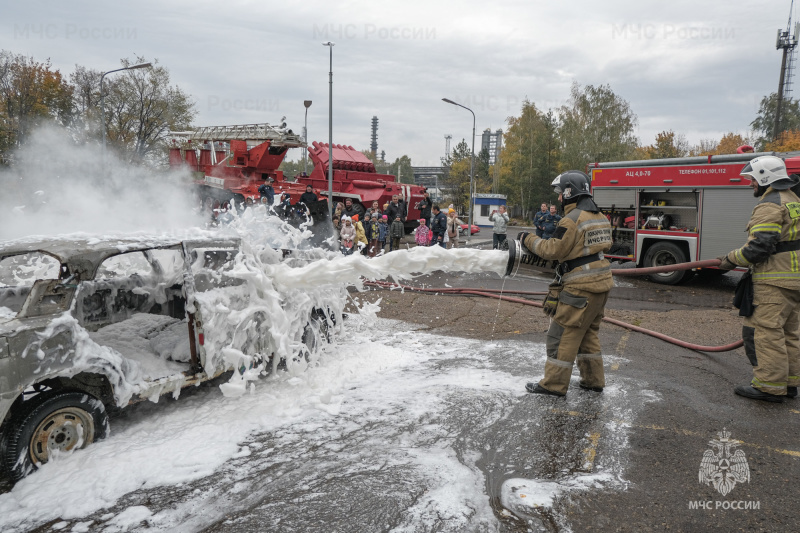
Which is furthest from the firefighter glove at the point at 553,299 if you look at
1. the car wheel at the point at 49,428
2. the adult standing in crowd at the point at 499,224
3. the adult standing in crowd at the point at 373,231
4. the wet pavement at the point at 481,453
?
the adult standing in crowd at the point at 499,224

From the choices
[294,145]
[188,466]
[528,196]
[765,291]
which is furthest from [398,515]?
[528,196]

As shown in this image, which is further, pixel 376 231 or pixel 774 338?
pixel 376 231

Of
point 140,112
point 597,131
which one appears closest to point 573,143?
point 597,131

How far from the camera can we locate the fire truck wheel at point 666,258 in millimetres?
11664

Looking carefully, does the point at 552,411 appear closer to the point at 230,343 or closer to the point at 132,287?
the point at 230,343

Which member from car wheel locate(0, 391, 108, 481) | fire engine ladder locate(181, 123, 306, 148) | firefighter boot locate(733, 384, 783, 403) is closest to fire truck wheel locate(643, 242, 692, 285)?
firefighter boot locate(733, 384, 783, 403)

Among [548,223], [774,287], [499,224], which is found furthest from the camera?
[499,224]

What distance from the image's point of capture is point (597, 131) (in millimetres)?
47688

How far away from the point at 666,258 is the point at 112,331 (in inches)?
457

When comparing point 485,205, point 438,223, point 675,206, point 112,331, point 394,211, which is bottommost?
point 112,331

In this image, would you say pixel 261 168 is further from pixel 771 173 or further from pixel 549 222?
pixel 771 173

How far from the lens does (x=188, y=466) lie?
3402 mm

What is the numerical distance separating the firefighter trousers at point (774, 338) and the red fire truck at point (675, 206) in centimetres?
662

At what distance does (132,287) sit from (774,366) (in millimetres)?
5899
